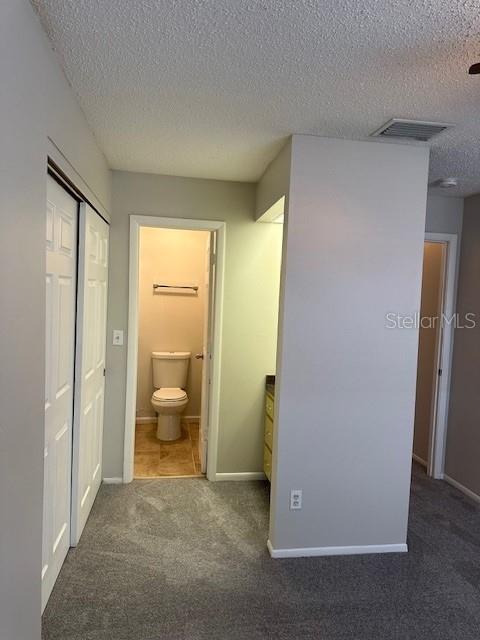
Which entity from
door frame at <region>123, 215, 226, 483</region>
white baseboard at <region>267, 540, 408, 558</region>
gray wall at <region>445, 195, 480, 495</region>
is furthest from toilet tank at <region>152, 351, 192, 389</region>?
gray wall at <region>445, 195, 480, 495</region>

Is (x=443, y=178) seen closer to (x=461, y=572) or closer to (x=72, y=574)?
(x=461, y=572)

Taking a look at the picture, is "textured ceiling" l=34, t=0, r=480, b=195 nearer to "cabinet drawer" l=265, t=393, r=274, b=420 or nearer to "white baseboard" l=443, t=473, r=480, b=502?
"cabinet drawer" l=265, t=393, r=274, b=420

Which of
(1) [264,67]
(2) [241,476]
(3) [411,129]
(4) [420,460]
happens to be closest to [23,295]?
(1) [264,67]

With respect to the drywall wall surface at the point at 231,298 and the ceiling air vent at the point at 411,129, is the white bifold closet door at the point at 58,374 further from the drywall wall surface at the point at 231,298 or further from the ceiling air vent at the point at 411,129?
the ceiling air vent at the point at 411,129

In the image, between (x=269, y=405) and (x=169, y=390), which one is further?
(x=169, y=390)

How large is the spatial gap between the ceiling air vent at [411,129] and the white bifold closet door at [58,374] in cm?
166

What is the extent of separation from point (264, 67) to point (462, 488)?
11.3 feet

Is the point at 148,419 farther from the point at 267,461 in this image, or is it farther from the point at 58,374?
the point at 58,374

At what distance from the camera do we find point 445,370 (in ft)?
12.1

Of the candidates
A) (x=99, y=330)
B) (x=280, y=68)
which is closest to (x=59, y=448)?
(x=99, y=330)

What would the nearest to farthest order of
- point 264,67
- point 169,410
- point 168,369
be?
1. point 264,67
2. point 169,410
3. point 168,369

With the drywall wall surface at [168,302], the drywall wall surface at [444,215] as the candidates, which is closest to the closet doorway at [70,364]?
the drywall wall surface at [168,302]

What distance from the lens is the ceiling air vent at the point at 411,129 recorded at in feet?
6.91

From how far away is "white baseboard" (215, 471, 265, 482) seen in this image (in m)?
3.44
